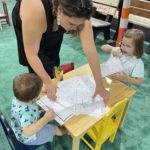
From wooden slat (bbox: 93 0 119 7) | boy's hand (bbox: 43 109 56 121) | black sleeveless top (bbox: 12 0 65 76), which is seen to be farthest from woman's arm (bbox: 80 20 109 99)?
wooden slat (bbox: 93 0 119 7)

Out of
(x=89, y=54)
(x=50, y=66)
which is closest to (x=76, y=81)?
(x=89, y=54)

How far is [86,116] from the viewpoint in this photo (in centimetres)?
108

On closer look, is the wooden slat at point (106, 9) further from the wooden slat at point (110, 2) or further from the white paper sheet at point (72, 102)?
the white paper sheet at point (72, 102)

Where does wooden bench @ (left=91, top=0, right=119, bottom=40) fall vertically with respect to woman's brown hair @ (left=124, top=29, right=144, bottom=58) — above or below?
below

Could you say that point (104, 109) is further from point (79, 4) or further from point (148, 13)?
point (148, 13)

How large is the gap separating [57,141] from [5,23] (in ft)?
9.98

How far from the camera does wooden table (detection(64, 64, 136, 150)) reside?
3.34ft

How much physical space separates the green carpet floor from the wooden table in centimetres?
52

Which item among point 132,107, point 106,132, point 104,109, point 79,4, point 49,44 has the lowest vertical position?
point 132,107

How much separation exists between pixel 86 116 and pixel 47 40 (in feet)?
1.81

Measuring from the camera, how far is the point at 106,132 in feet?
4.36

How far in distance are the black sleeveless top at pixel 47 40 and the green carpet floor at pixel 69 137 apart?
620 mm

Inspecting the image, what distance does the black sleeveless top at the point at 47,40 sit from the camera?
3.47 ft

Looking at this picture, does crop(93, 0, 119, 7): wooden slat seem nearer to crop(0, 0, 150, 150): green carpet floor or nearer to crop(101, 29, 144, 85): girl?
crop(0, 0, 150, 150): green carpet floor
